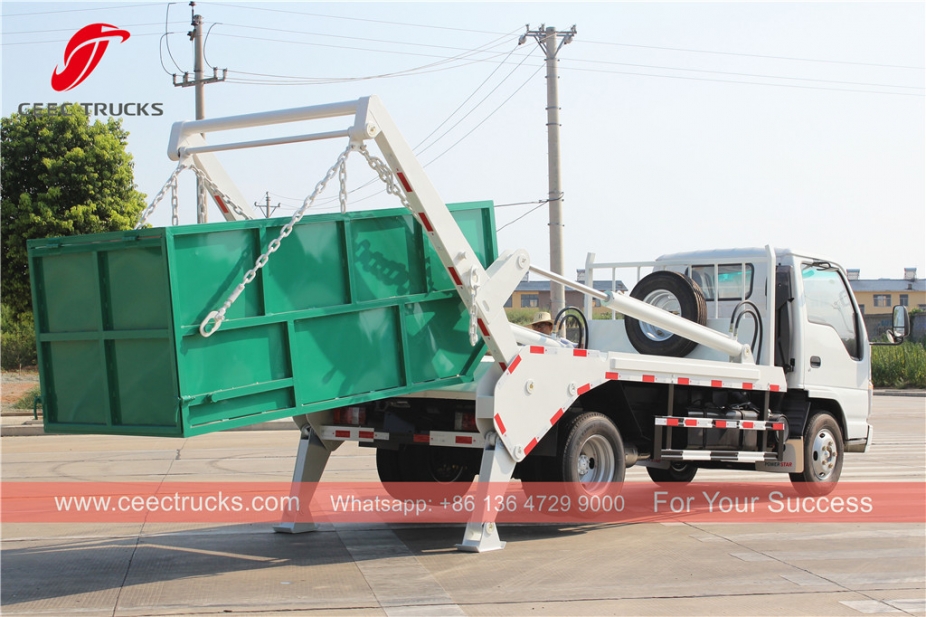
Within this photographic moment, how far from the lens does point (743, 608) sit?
20.0 feet

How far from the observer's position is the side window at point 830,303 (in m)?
10.9

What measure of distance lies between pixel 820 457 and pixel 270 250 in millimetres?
6887

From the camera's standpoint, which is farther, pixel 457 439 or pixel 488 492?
pixel 457 439

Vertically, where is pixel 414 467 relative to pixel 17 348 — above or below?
above

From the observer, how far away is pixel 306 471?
28.7ft

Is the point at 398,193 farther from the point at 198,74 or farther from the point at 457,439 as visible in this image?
the point at 198,74

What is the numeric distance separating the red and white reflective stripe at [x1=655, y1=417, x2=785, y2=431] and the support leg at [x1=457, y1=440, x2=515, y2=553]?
205 cm

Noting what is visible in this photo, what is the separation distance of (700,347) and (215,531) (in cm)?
522

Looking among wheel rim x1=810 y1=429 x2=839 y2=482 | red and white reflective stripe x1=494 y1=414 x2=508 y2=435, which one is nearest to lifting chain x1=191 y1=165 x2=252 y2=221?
red and white reflective stripe x1=494 y1=414 x2=508 y2=435

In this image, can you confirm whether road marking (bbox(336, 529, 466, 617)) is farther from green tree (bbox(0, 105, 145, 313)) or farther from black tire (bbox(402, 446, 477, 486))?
green tree (bbox(0, 105, 145, 313))

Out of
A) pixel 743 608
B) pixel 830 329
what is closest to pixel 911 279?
pixel 830 329

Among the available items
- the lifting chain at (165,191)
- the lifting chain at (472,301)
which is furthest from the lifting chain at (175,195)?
the lifting chain at (472,301)

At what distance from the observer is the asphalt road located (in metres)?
6.15

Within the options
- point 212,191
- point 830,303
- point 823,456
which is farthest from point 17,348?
point 823,456
